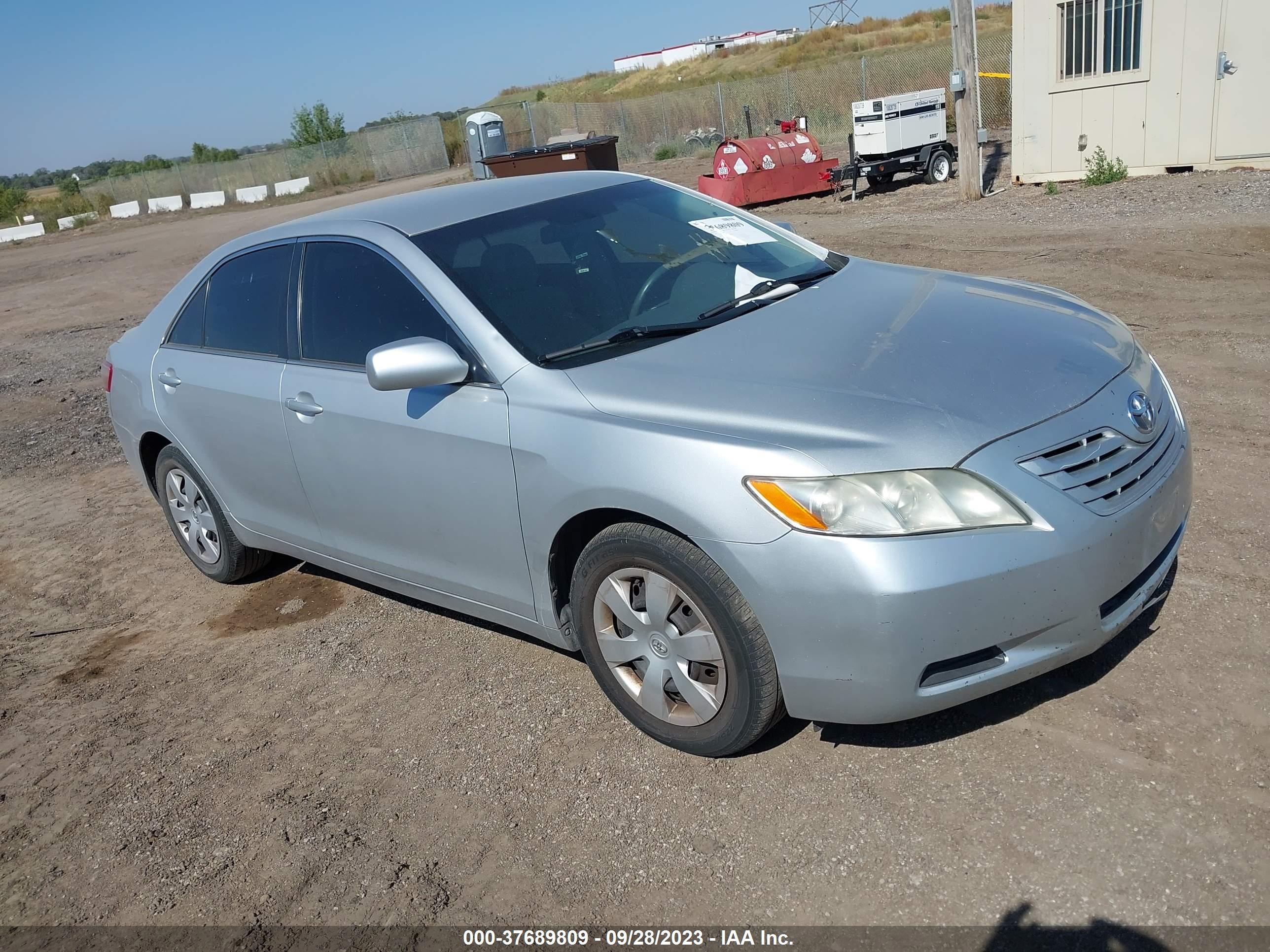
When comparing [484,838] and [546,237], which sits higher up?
[546,237]

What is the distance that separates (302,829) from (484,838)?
65 centimetres

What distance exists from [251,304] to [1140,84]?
14242 millimetres

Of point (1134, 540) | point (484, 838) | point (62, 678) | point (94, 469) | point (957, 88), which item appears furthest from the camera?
point (957, 88)

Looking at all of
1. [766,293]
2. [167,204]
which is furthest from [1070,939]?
[167,204]

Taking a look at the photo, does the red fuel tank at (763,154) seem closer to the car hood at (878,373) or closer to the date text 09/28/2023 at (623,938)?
the car hood at (878,373)

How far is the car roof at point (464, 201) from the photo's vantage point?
4.11m

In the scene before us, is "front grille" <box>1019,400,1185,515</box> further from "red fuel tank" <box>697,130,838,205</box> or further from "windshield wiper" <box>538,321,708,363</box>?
"red fuel tank" <box>697,130,838,205</box>

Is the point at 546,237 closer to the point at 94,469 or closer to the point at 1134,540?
the point at 1134,540

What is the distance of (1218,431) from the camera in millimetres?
5211

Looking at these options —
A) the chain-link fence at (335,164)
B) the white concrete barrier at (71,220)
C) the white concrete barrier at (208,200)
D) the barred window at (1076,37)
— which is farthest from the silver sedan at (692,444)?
the white concrete barrier at (71,220)

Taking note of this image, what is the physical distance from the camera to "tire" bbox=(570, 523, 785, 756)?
298cm

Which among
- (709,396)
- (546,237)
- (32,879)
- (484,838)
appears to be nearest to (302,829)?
(484,838)

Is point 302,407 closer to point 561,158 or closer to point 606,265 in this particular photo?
point 606,265

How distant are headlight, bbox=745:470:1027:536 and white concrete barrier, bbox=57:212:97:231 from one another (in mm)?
49282
